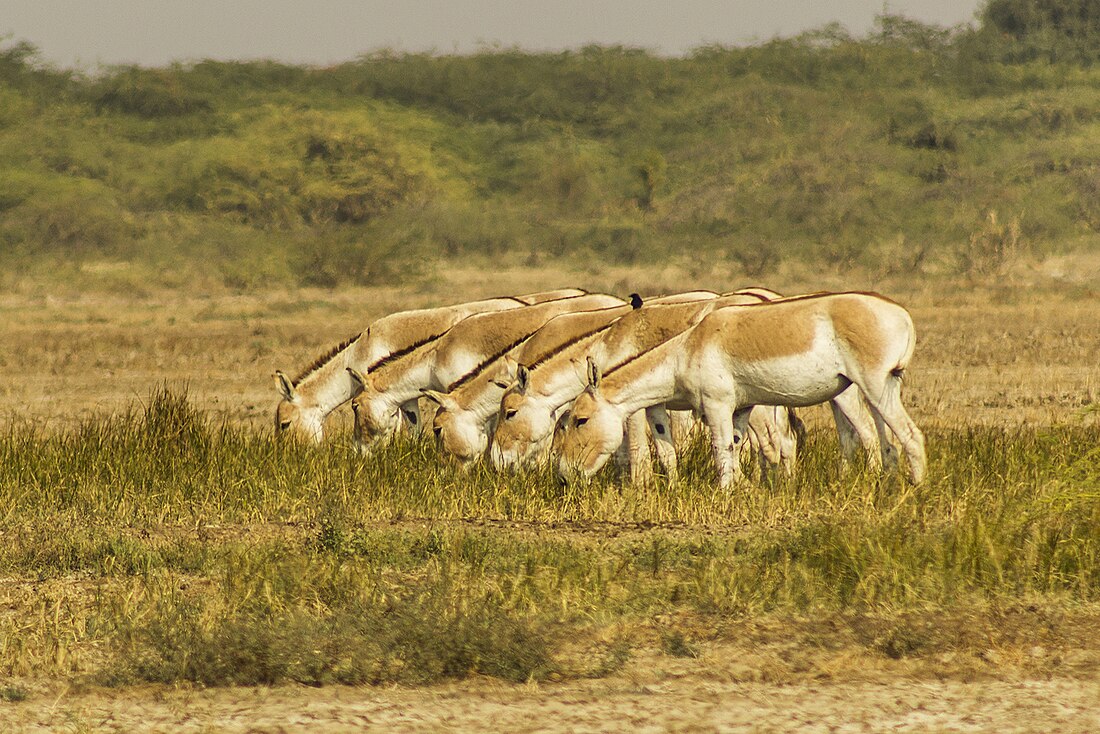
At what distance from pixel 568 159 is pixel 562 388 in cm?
4313

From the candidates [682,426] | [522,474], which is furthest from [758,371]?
[682,426]

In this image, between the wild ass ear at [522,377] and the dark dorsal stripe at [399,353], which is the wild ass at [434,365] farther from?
the wild ass ear at [522,377]

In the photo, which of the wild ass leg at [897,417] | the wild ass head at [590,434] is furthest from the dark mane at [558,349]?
the wild ass leg at [897,417]

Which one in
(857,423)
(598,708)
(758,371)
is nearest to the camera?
(598,708)

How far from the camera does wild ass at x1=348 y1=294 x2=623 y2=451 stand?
11.2m

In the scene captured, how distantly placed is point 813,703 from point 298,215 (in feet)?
134

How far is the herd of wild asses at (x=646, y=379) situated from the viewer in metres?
8.99

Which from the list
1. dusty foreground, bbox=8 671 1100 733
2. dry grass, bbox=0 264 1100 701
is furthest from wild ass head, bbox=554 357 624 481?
dusty foreground, bbox=8 671 1100 733

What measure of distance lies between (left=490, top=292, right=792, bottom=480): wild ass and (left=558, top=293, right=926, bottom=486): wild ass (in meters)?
0.47

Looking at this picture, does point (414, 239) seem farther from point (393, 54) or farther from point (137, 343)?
point (393, 54)

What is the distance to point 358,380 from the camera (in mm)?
11867

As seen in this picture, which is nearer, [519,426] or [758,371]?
[758,371]

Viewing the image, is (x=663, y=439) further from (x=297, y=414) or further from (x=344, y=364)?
(x=297, y=414)

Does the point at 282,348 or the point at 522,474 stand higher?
the point at 522,474
